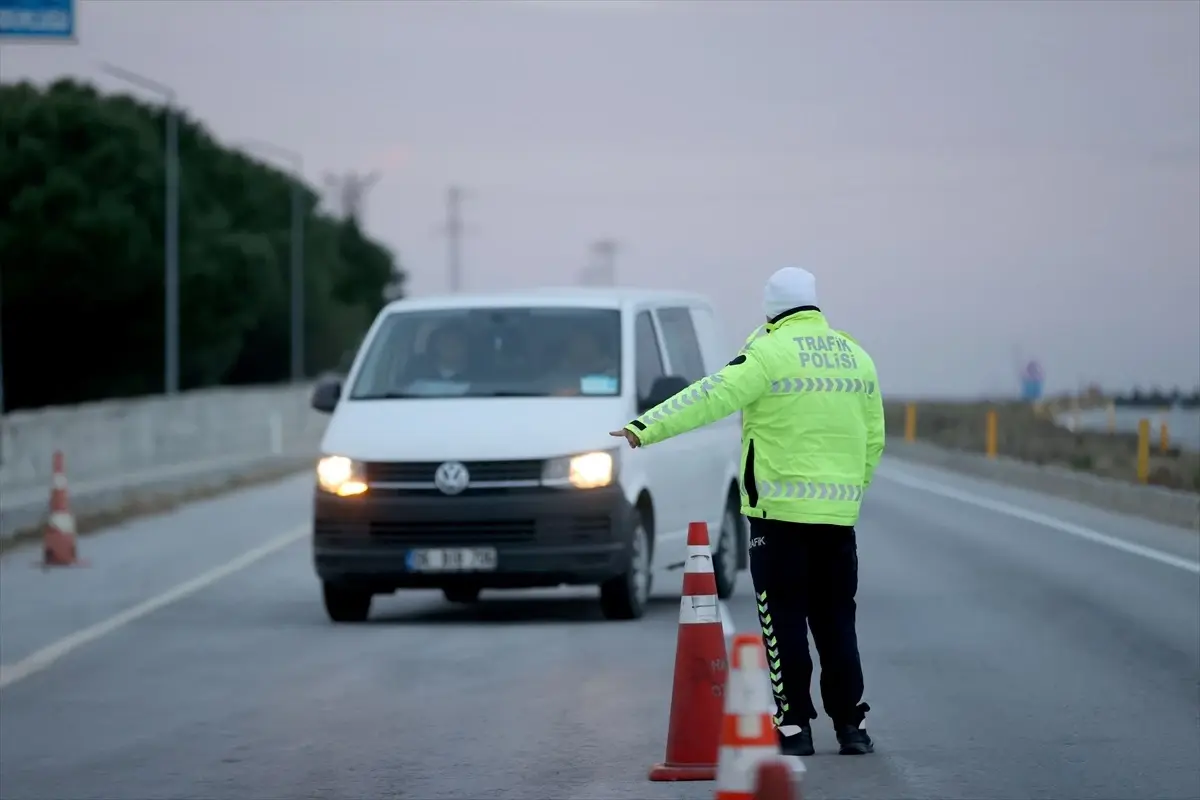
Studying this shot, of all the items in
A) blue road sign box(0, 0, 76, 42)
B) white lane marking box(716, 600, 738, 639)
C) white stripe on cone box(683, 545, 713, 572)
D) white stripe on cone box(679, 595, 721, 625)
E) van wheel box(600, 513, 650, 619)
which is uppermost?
blue road sign box(0, 0, 76, 42)

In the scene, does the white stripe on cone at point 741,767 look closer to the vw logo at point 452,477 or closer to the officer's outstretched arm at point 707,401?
the officer's outstretched arm at point 707,401

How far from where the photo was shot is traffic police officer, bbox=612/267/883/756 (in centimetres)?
942

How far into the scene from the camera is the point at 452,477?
1470 centimetres

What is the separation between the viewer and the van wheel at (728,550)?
55.2ft

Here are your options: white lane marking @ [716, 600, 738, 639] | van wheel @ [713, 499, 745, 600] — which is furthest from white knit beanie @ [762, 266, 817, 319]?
van wheel @ [713, 499, 745, 600]

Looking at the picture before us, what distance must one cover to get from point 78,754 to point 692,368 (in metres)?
7.61

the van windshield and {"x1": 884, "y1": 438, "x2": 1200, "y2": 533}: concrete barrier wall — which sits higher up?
the van windshield

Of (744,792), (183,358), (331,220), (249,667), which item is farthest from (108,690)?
(331,220)

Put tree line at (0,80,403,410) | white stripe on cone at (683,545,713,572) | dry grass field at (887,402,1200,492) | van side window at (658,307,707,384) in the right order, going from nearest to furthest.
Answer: white stripe on cone at (683,545,713,572)
van side window at (658,307,707,384)
dry grass field at (887,402,1200,492)
tree line at (0,80,403,410)

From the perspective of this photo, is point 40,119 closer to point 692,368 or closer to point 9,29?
point 9,29

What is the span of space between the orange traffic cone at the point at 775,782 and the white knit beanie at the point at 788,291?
306 cm

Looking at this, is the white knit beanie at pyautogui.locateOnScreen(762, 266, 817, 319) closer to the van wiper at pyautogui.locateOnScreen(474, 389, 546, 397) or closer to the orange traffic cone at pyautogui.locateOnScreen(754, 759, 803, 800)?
the orange traffic cone at pyautogui.locateOnScreen(754, 759, 803, 800)

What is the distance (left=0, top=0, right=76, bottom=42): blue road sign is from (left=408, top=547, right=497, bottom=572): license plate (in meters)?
9.78

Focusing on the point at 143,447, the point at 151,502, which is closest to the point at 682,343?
the point at 151,502
